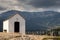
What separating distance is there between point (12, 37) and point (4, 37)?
4.07 ft

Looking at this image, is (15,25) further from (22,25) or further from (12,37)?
(12,37)

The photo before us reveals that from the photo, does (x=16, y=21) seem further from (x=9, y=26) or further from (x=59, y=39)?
(x=59, y=39)

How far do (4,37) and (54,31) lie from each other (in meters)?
12.3

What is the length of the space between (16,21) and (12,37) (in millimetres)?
10371

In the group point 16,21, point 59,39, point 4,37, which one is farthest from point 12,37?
point 16,21

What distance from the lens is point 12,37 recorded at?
1487 inches

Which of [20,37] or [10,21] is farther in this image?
[10,21]

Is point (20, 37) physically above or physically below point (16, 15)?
below

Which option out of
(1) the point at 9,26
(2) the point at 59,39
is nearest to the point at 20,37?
(2) the point at 59,39

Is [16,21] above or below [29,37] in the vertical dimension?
above

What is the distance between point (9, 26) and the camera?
4703 cm

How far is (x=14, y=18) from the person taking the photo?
157ft

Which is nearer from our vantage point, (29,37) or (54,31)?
(29,37)

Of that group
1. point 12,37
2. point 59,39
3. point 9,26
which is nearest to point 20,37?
point 12,37
